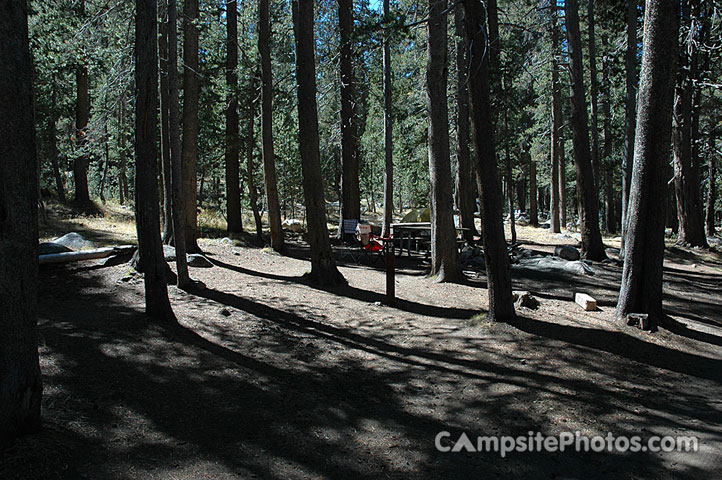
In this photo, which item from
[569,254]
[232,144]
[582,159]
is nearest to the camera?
[582,159]

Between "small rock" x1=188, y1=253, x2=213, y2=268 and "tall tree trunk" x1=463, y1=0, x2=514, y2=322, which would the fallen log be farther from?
"tall tree trunk" x1=463, y1=0, x2=514, y2=322

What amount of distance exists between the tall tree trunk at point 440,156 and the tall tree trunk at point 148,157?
5546mm

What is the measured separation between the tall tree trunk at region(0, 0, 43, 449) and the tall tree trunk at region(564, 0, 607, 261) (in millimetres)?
13001

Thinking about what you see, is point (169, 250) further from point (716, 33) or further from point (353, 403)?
point (716, 33)

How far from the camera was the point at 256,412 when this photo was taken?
4.36m

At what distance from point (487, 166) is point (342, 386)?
144 inches

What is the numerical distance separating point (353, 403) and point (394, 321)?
307 cm

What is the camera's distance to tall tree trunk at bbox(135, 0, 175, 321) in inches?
240

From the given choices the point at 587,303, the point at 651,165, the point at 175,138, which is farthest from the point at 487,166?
the point at 175,138

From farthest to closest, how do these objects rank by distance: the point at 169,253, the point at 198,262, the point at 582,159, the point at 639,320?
the point at 582,159
the point at 198,262
the point at 169,253
the point at 639,320

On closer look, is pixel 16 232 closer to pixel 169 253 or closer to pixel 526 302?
pixel 526 302

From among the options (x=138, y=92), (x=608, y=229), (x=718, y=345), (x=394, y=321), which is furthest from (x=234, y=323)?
(x=608, y=229)

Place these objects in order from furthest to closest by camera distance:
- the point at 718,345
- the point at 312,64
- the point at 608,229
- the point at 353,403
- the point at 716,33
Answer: the point at 608,229, the point at 716,33, the point at 312,64, the point at 718,345, the point at 353,403

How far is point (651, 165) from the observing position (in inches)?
275
